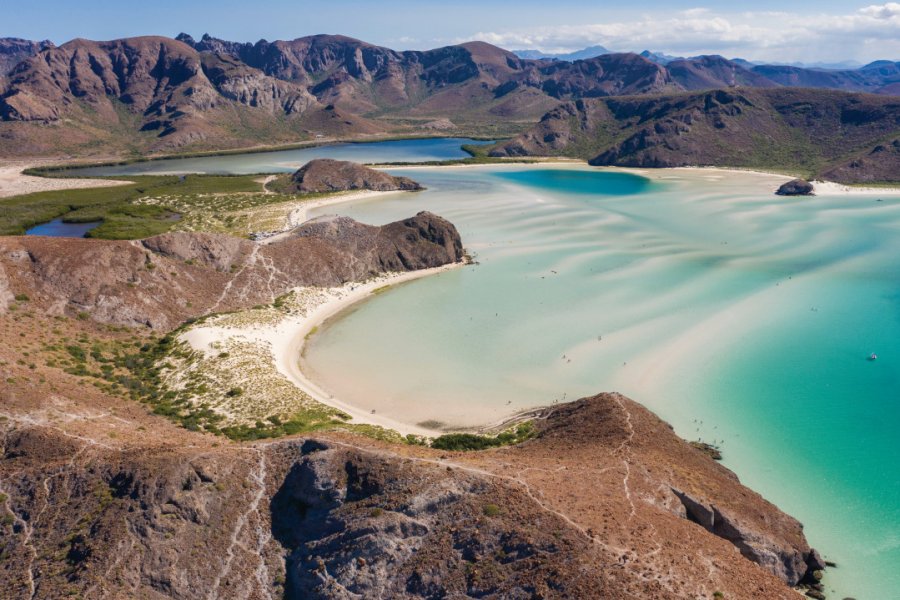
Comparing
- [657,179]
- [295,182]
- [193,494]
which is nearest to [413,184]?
[295,182]

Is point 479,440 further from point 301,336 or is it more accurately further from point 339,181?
point 339,181

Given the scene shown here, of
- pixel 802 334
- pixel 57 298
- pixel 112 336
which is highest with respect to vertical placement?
pixel 57 298

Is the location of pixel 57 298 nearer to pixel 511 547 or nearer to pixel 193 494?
pixel 193 494

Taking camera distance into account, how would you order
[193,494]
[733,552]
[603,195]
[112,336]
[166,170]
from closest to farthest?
A: [733,552] → [193,494] → [112,336] → [603,195] → [166,170]

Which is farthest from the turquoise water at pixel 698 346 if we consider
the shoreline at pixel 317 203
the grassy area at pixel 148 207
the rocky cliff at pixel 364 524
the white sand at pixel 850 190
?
the grassy area at pixel 148 207

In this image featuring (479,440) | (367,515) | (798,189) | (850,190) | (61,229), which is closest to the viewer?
(367,515)

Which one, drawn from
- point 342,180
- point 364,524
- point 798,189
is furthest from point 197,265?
point 798,189
